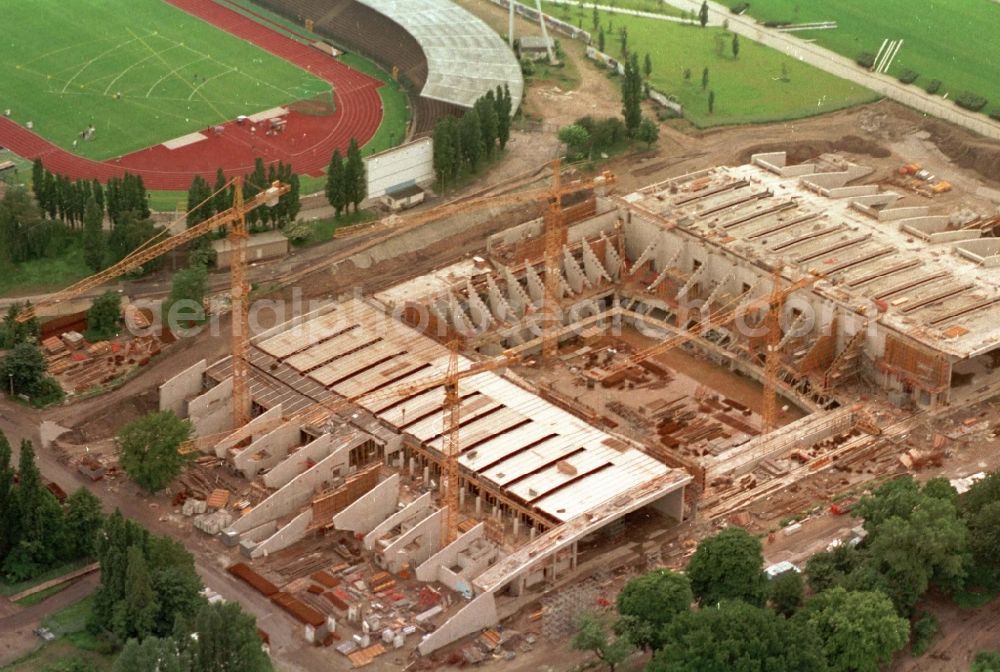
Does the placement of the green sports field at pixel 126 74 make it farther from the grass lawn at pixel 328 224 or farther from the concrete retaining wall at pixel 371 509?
the concrete retaining wall at pixel 371 509

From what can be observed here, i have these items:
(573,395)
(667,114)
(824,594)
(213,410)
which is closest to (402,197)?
(573,395)

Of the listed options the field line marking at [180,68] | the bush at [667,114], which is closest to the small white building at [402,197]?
the field line marking at [180,68]

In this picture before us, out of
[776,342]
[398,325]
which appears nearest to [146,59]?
[398,325]

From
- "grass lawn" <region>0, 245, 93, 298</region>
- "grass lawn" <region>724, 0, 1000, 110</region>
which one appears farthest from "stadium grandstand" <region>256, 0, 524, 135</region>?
"grass lawn" <region>0, 245, 93, 298</region>

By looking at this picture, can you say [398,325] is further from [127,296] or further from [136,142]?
[136,142]

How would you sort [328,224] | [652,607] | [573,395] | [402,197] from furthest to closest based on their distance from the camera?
[402,197], [328,224], [573,395], [652,607]

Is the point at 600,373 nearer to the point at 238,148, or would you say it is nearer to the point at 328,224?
the point at 328,224

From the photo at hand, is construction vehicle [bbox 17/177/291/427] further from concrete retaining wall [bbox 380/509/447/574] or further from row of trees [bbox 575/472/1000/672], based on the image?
row of trees [bbox 575/472/1000/672]
